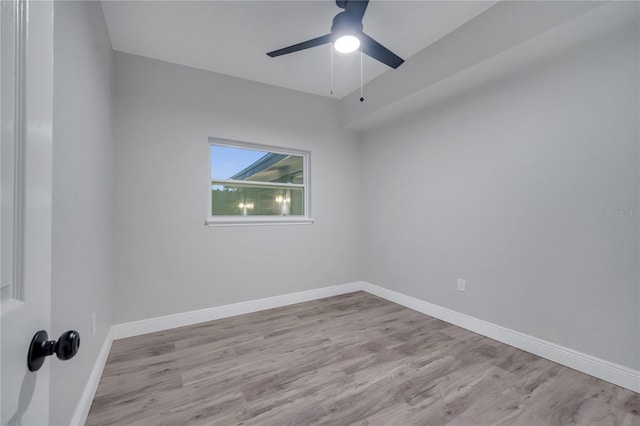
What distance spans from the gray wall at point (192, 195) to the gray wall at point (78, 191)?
40 cm

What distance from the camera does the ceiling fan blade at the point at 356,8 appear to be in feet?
5.61

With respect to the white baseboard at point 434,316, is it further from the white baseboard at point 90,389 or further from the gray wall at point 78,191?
the gray wall at point 78,191

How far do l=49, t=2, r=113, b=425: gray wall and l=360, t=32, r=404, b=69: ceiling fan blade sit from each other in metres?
1.67

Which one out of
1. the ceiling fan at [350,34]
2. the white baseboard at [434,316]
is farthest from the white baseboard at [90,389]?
the ceiling fan at [350,34]

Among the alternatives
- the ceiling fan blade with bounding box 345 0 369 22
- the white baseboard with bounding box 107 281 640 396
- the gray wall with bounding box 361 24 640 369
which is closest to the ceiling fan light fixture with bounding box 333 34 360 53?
the ceiling fan blade with bounding box 345 0 369 22

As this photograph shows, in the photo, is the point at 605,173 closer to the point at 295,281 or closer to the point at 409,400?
the point at 409,400

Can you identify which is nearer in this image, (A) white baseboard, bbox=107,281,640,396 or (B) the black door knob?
(B) the black door knob

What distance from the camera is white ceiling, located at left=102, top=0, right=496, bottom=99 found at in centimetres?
206

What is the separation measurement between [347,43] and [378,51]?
0.26m

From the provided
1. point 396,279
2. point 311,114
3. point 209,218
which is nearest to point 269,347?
point 209,218

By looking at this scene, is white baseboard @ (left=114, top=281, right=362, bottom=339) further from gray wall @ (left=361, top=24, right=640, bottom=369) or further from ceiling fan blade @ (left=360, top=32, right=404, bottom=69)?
ceiling fan blade @ (left=360, top=32, right=404, bottom=69)

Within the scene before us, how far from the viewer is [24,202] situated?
48cm

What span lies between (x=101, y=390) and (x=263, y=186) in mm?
2287

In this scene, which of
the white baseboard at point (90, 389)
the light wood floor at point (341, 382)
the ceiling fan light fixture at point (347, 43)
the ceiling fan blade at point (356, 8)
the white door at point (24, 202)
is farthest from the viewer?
the ceiling fan light fixture at point (347, 43)
